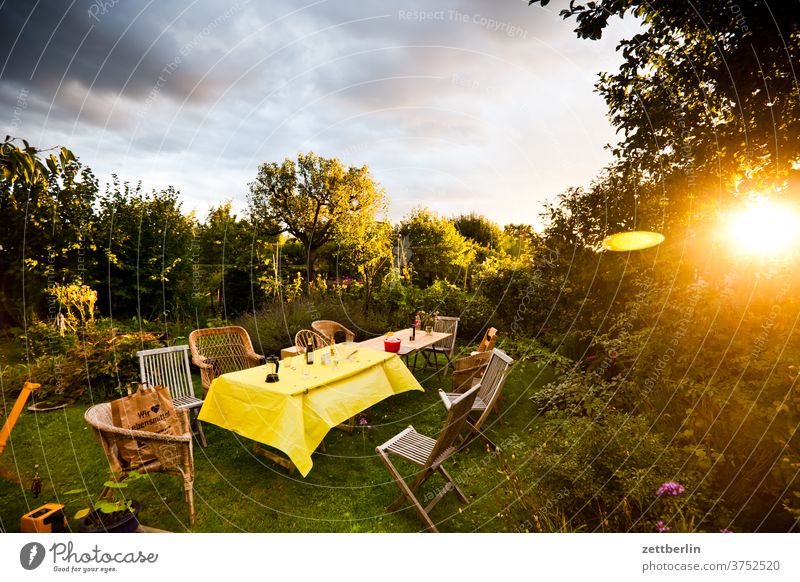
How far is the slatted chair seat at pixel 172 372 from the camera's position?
4.80 metres

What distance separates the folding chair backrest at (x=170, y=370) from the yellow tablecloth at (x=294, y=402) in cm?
105

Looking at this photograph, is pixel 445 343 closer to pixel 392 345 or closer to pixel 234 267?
pixel 392 345

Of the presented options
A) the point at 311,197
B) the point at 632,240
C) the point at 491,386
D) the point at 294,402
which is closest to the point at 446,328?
the point at 491,386

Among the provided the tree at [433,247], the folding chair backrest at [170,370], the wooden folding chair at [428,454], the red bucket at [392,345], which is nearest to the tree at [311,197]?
the tree at [433,247]

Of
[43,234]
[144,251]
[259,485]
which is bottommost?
[259,485]

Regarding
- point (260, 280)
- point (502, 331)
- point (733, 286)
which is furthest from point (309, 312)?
point (733, 286)

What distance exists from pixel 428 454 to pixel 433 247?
15555 millimetres

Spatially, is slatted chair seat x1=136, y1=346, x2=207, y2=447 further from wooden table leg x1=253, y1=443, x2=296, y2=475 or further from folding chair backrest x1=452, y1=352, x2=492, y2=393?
folding chair backrest x1=452, y1=352, x2=492, y2=393

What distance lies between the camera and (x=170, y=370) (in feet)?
16.5

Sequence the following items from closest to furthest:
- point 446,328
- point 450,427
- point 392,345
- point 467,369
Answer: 1. point 450,427
2. point 467,369
3. point 392,345
4. point 446,328

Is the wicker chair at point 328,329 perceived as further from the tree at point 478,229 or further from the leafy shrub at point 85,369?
the tree at point 478,229

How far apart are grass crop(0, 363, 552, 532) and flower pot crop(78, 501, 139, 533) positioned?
81 cm

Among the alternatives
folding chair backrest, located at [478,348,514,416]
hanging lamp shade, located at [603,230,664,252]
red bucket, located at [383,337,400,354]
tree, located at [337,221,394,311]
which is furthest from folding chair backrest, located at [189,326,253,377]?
hanging lamp shade, located at [603,230,664,252]

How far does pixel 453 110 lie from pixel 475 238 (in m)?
21.6
